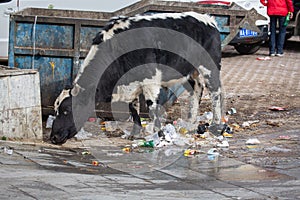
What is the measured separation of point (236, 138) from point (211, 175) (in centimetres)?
210

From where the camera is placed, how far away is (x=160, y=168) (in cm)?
845

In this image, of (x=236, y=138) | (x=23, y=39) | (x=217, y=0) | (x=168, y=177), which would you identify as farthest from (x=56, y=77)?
(x=217, y=0)

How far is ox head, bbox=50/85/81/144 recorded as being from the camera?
952cm

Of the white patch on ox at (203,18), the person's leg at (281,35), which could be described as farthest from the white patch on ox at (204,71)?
the person's leg at (281,35)

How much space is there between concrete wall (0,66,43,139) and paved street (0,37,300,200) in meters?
0.22

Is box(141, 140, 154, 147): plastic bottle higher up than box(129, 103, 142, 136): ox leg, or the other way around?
box(129, 103, 142, 136): ox leg

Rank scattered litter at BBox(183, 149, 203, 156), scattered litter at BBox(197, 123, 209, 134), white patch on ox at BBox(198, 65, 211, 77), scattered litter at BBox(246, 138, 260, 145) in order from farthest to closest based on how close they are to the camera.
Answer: white patch on ox at BBox(198, 65, 211, 77)
scattered litter at BBox(197, 123, 209, 134)
scattered litter at BBox(246, 138, 260, 145)
scattered litter at BBox(183, 149, 203, 156)

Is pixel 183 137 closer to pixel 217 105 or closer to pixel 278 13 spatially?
pixel 217 105

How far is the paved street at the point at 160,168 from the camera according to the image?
6.98 m

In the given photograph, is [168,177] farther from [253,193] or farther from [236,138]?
[236,138]

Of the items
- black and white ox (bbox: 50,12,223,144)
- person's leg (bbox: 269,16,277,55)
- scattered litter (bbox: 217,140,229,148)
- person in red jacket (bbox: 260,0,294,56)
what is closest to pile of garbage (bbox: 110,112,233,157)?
scattered litter (bbox: 217,140,229,148)

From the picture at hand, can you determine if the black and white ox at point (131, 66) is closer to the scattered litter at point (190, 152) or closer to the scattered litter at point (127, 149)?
the scattered litter at point (127, 149)

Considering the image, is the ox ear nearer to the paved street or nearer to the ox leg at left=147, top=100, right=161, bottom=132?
the paved street

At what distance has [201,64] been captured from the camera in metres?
10.5
